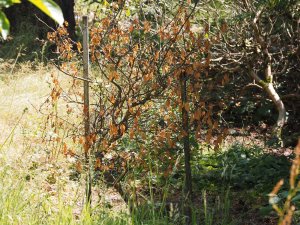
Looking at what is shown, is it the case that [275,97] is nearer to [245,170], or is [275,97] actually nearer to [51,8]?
[245,170]

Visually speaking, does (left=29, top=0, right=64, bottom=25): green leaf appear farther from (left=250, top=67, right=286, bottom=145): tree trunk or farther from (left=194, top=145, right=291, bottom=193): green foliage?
(left=250, top=67, right=286, bottom=145): tree trunk

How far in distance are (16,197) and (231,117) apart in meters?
4.14

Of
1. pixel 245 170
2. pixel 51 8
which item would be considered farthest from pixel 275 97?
pixel 51 8

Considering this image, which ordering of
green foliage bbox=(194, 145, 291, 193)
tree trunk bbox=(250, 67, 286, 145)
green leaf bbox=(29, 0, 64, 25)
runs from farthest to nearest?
1. tree trunk bbox=(250, 67, 286, 145)
2. green foliage bbox=(194, 145, 291, 193)
3. green leaf bbox=(29, 0, 64, 25)

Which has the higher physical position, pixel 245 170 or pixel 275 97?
pixel 275 97

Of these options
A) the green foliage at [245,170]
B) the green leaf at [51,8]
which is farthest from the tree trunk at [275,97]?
the green leaf at [51,8]

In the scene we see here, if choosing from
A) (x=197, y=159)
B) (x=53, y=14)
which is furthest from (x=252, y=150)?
(x=53, y=14)

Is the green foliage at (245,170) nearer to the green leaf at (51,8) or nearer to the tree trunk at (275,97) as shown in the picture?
the tree trunk at (275,97)

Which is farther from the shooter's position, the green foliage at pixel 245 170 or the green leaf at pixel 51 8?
the green foliage at pixel 245 170

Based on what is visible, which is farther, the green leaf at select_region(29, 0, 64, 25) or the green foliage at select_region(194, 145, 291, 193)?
the green foliage at select_region(194, 145, 291, 193)

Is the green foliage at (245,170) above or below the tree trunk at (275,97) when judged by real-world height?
below

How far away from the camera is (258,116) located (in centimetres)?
746

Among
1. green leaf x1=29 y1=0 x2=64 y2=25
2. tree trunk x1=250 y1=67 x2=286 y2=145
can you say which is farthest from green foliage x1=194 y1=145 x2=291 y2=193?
green leaf x1=29 y1=0 x2=64 y2=25

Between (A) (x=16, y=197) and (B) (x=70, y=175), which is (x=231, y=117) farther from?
(A) (x=16, y=197)
